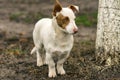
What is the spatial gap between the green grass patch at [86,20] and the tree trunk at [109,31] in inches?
187

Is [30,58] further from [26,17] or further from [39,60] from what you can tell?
[26,17]

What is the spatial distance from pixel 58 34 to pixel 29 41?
371 cm

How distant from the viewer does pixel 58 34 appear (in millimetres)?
6715

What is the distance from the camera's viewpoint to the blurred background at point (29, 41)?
738 centimetres

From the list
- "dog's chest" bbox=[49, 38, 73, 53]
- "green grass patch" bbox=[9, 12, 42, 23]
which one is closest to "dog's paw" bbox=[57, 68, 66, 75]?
"dog's chest" bbox=[49, 38, 73, 53]

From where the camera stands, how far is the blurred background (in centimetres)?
738

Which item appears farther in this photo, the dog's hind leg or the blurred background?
the dog's hind leg

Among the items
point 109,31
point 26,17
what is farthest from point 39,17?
point 109,31

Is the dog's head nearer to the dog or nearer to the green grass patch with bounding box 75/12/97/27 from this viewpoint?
the dog

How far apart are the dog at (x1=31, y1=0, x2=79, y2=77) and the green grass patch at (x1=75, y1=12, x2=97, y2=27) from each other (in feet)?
17.4

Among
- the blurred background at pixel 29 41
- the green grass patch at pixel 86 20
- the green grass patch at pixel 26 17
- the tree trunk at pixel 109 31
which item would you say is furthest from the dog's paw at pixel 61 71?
the green grass patch at pixel 26 17

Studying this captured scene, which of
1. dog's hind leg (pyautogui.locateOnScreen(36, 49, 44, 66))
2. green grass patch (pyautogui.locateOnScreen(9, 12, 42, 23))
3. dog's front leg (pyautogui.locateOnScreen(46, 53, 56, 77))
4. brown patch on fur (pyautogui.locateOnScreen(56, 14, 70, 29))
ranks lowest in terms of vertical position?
green grass patch (pyautogui.locateOnScreen(9, 12, 42, 23))

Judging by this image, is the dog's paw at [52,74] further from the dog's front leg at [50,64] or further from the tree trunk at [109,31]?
the tree trunk at [109,31]

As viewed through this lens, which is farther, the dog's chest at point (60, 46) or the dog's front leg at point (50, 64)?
the dog's front leg at point (50, 64)
